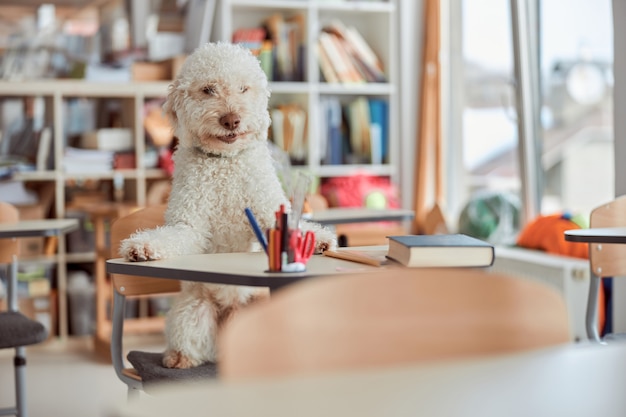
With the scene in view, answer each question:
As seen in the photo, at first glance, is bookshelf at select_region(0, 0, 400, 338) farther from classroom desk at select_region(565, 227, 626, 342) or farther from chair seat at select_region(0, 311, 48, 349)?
classroom desk at select_region(565, 227, 626, 342)

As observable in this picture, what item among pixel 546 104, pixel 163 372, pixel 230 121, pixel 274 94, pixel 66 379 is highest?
pixel 274 94

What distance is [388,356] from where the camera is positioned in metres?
1.13

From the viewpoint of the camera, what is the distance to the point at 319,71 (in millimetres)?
5129

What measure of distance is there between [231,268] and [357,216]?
1.72m

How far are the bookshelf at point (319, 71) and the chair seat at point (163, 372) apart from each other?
286cm

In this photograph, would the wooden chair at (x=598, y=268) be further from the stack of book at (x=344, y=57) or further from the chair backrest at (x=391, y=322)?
the stack of book at (x=344, y=57)

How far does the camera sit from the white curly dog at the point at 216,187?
84.5 inches

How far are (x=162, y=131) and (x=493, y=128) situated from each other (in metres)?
1.77

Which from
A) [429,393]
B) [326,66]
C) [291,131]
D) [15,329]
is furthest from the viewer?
[326,66]

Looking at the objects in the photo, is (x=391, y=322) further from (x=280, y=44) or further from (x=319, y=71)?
(x=319, y=71)

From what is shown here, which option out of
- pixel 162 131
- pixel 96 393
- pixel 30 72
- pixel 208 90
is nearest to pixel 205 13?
pixel 162 131

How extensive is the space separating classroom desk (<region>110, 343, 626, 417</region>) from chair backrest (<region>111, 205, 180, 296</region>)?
151cm

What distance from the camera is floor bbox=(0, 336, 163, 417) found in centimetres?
362

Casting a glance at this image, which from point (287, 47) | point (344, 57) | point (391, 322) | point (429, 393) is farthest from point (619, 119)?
point (429, 393)
